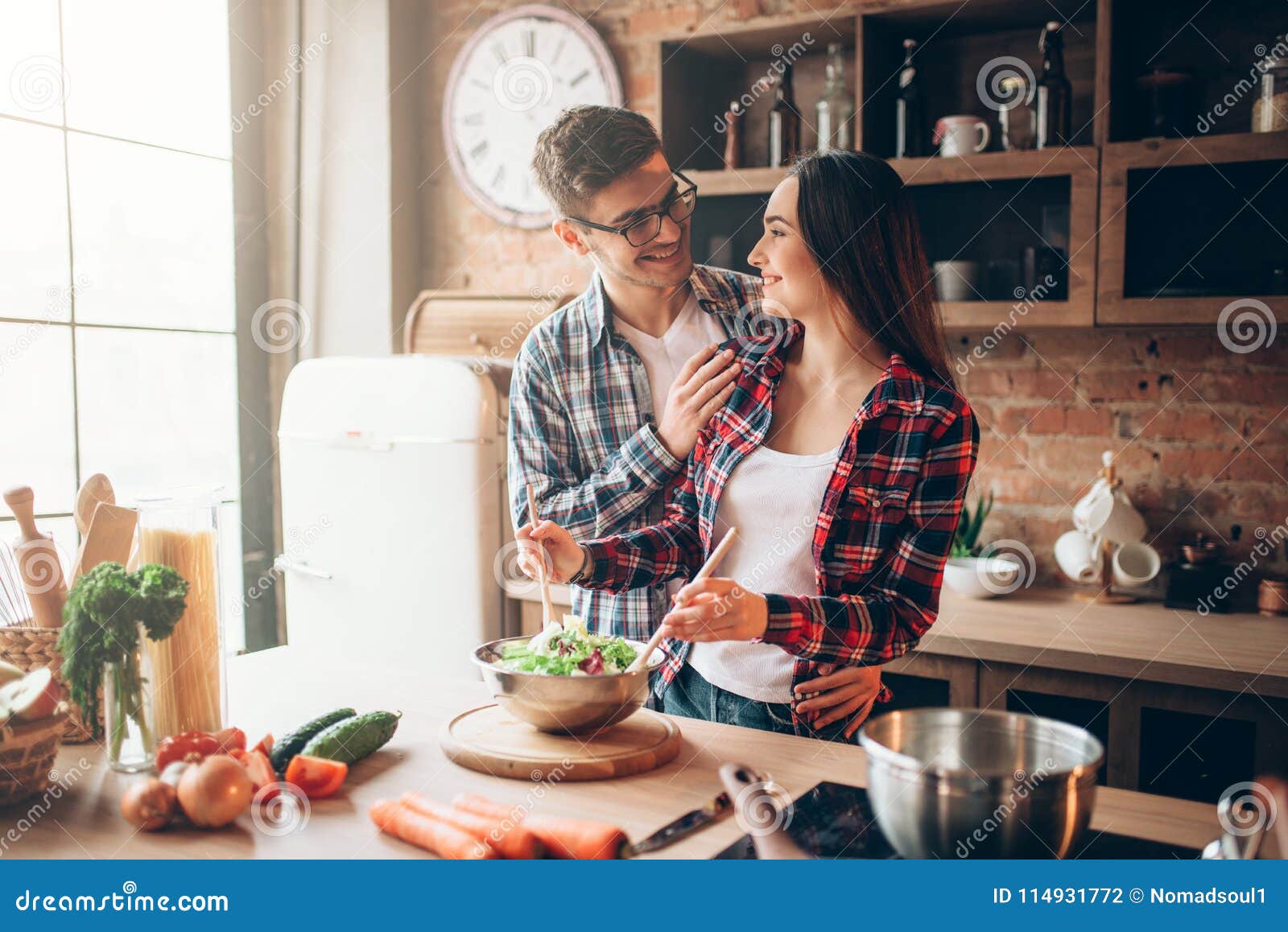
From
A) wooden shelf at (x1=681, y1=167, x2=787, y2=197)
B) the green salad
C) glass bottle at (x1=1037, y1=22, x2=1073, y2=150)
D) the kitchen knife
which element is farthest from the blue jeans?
glass bottle at (x1=1037, y1=22, x2=1073, y2=150)

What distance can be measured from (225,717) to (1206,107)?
266cm

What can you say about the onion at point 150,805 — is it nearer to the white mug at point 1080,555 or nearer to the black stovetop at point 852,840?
the black stovetop at point 852,840

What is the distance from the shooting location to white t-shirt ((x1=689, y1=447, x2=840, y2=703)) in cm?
163

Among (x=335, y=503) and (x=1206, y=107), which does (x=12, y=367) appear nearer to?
(x=335, y=503)

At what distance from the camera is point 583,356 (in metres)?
2.11

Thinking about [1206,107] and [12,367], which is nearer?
[1206,107]

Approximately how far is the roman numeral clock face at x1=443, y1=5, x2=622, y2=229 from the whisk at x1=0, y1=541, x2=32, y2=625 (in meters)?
2.32

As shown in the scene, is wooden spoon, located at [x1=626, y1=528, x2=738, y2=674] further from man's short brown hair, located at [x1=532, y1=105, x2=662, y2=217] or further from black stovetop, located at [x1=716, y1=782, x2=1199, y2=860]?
man's short brown hair, located at [x1=532, y1=105, x2=662, y2=217]

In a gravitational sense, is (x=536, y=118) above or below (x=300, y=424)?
above

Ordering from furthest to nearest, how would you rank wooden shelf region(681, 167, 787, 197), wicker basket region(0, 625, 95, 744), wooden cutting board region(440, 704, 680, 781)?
wooden shelf region(681, 167, 787, 197) < wicker basket region(0, 625, 95, 744) < wooden cutting board region(440, 704, 680, 781)

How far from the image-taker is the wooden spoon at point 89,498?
1532mm
